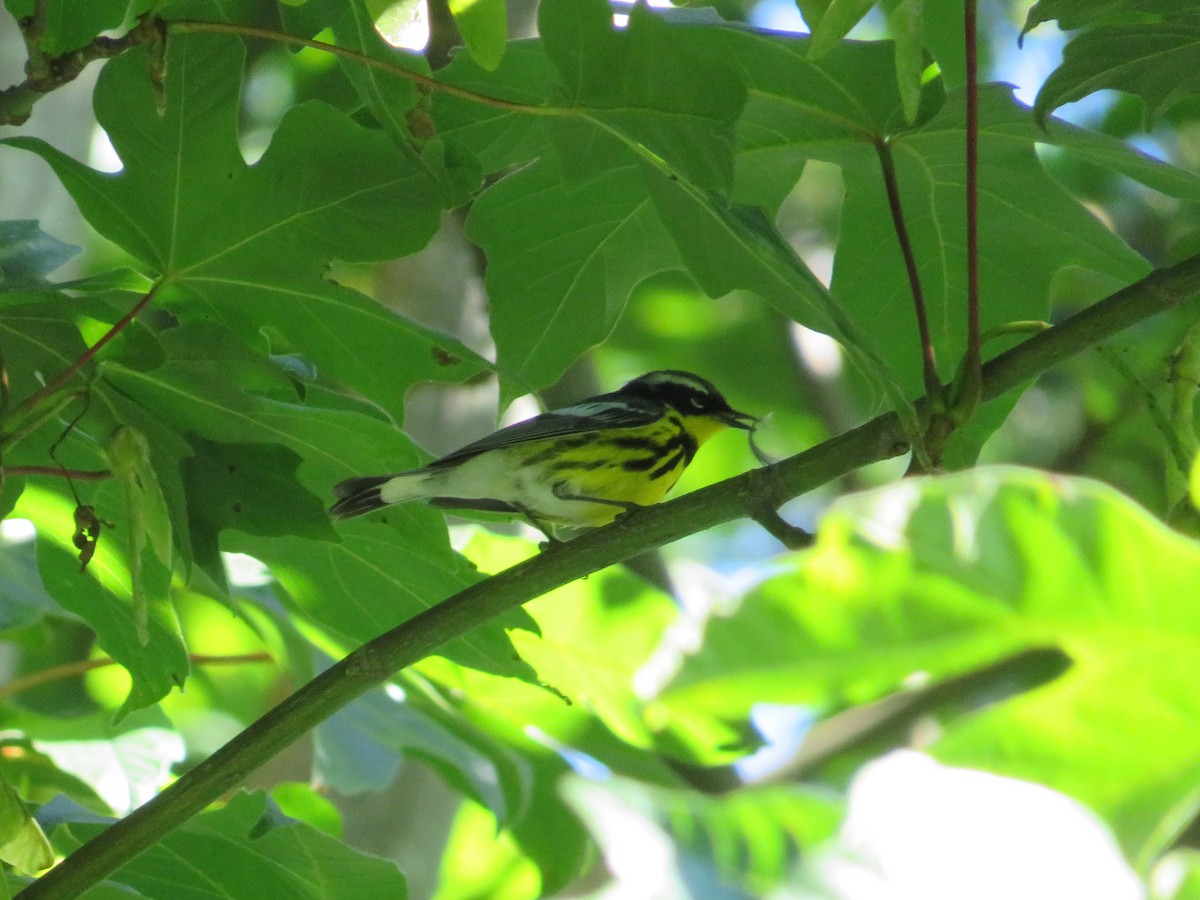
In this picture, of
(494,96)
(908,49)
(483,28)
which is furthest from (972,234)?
(494,96)

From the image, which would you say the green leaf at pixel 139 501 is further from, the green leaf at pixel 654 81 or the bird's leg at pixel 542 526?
the bird's leg at pixel 542 526

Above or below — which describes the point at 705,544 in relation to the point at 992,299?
above

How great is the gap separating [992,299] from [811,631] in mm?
1649

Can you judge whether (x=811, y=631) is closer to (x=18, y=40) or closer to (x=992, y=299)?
(x=992, y=299)

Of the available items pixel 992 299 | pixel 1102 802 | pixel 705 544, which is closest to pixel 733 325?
pixel 705 544

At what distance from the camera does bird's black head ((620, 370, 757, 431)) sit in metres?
3.86

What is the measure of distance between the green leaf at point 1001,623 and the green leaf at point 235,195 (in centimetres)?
129

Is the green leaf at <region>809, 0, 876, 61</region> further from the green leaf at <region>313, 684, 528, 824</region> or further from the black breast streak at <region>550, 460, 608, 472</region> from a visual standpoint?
the black breast streak at <region>550, 460, 608, 472</region>

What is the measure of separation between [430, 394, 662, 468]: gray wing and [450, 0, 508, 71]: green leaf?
66.1 inches

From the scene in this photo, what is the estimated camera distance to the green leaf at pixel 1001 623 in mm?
583

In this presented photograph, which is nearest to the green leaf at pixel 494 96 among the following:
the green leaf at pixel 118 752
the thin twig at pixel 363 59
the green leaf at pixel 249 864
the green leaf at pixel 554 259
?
the green leaf at pixel 554 259

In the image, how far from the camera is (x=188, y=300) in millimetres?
1939

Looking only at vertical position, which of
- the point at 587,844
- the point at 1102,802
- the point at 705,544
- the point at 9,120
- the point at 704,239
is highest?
the point at 705,544

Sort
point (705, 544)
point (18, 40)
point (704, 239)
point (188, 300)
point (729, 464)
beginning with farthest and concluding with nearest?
point (705, 544)
point (729, 464)
point (18, 40)
point (188, 300)
point (704, 239)
